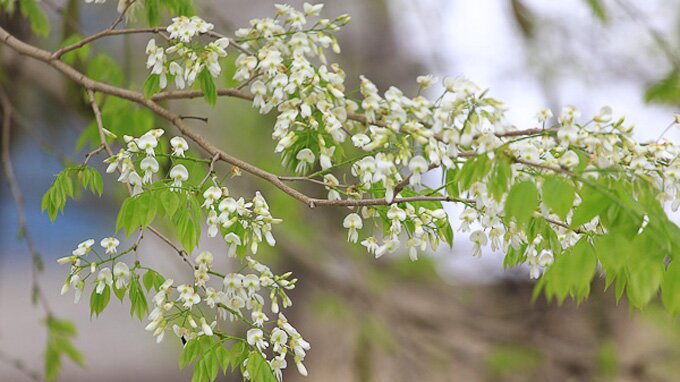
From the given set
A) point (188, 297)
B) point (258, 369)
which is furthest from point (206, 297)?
point (258, 369)

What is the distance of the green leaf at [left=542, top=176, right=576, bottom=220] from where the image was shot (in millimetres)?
1133

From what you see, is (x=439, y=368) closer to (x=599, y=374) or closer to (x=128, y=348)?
(x=599, y=374)

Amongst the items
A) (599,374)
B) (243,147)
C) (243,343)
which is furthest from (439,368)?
(243,343)

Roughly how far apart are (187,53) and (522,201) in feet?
2.25

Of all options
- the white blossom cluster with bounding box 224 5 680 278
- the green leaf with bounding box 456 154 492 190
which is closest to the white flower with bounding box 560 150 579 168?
the white blossom cluster with bounding box 224 5 680 278

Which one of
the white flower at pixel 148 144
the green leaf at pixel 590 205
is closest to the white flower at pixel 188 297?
the white flower at pixel 148 144

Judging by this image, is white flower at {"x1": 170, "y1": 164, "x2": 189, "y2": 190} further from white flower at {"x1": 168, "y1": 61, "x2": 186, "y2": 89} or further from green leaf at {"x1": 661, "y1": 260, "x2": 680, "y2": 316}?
green leaf at {"x1": 661, "y1": 260, "x2": 680, "y2": 316}

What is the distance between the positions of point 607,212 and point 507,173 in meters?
0.15

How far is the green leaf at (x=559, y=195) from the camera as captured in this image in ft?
3.72

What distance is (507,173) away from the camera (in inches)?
46.6

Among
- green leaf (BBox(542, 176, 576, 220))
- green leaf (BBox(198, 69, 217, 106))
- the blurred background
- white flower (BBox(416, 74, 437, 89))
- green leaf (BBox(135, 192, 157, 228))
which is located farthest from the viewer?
the blurred background

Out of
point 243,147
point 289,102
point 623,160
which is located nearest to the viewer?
point 623,160

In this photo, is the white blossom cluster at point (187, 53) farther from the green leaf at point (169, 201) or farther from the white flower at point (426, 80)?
the white flower at point (426, 80)

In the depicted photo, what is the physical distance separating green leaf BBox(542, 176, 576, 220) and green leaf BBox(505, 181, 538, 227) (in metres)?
0.02
